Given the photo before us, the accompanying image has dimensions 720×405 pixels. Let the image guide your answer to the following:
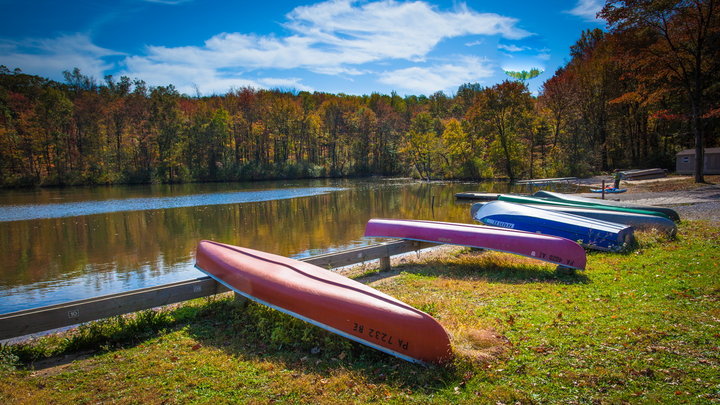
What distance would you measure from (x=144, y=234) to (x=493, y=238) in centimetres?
1415

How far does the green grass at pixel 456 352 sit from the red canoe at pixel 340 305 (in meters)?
0.22

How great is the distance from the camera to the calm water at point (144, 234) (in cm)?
962

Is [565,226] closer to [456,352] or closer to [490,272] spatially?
[490,272]

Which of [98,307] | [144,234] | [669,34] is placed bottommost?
[144,234]

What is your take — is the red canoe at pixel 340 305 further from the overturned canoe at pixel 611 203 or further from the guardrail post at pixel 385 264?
the overturned canoe at pixel 611 203

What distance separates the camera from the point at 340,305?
4.05m

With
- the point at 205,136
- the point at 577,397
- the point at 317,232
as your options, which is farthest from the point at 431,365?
the point at 205,136

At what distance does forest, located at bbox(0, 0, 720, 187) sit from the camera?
904 inches

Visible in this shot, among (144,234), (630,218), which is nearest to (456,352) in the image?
(630,218)

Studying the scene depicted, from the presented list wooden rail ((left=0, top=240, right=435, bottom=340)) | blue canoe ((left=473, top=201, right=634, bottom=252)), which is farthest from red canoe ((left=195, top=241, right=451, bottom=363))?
blue canoe ((left=473, top=201, right=634, bottom=252))

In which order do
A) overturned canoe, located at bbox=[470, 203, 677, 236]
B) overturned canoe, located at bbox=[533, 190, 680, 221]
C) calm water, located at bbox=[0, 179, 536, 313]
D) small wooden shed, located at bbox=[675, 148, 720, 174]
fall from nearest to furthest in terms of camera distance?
overturned canoe, located at bbox=[470, 203, 677, 236]
calm water, located at bbox=[0, 179, 536, 313]
overturned canoe, located at bbox=[533, 190, 680, 221]
small wooden shed, located at bbox=[675, 148, 720, 174]

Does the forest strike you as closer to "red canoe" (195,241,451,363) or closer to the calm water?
the calm water

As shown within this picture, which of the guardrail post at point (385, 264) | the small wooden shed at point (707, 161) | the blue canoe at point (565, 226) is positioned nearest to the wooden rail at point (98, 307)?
the guardrail post at point (385, 264)

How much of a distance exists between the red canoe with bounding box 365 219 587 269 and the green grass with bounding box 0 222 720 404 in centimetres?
77
